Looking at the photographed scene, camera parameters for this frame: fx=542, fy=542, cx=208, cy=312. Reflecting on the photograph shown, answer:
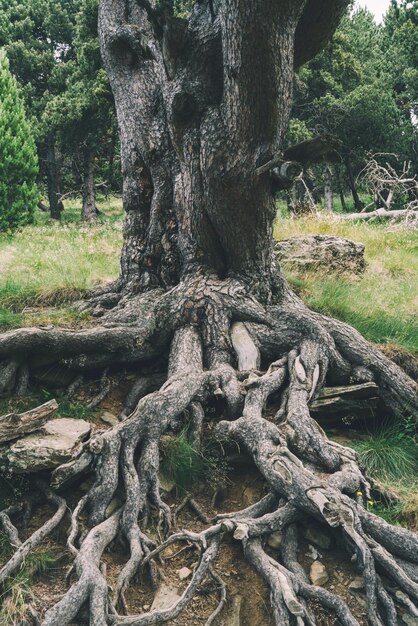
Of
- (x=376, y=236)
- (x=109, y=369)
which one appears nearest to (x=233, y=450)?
(x=109, y=369)

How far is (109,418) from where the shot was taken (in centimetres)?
473

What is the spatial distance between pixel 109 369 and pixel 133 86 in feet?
11.5

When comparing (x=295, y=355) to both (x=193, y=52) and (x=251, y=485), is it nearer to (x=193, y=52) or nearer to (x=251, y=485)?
(x=251, y=485)

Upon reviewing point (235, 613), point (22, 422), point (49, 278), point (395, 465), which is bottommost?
point (395, 465)

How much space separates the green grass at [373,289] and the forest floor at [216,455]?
0.06 ft

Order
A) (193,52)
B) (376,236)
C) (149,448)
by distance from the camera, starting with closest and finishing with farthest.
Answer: (149,448), (193,52), (376,236)

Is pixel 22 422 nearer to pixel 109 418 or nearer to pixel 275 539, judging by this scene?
pixel 109 418

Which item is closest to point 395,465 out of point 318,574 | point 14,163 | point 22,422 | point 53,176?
point 318,574

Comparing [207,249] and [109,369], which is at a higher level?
[207,249]

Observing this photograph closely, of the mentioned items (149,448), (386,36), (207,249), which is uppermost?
(386,36)

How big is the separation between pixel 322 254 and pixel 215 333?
4321 millimetres

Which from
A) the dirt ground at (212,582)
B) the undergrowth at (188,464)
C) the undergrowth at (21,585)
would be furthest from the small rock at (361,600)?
the undergrowth at (21,585)

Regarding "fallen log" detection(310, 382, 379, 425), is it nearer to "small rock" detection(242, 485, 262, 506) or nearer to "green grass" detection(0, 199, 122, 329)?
"small rock" detection(242, 485, 262, 506)

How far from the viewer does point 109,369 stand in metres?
5.26
